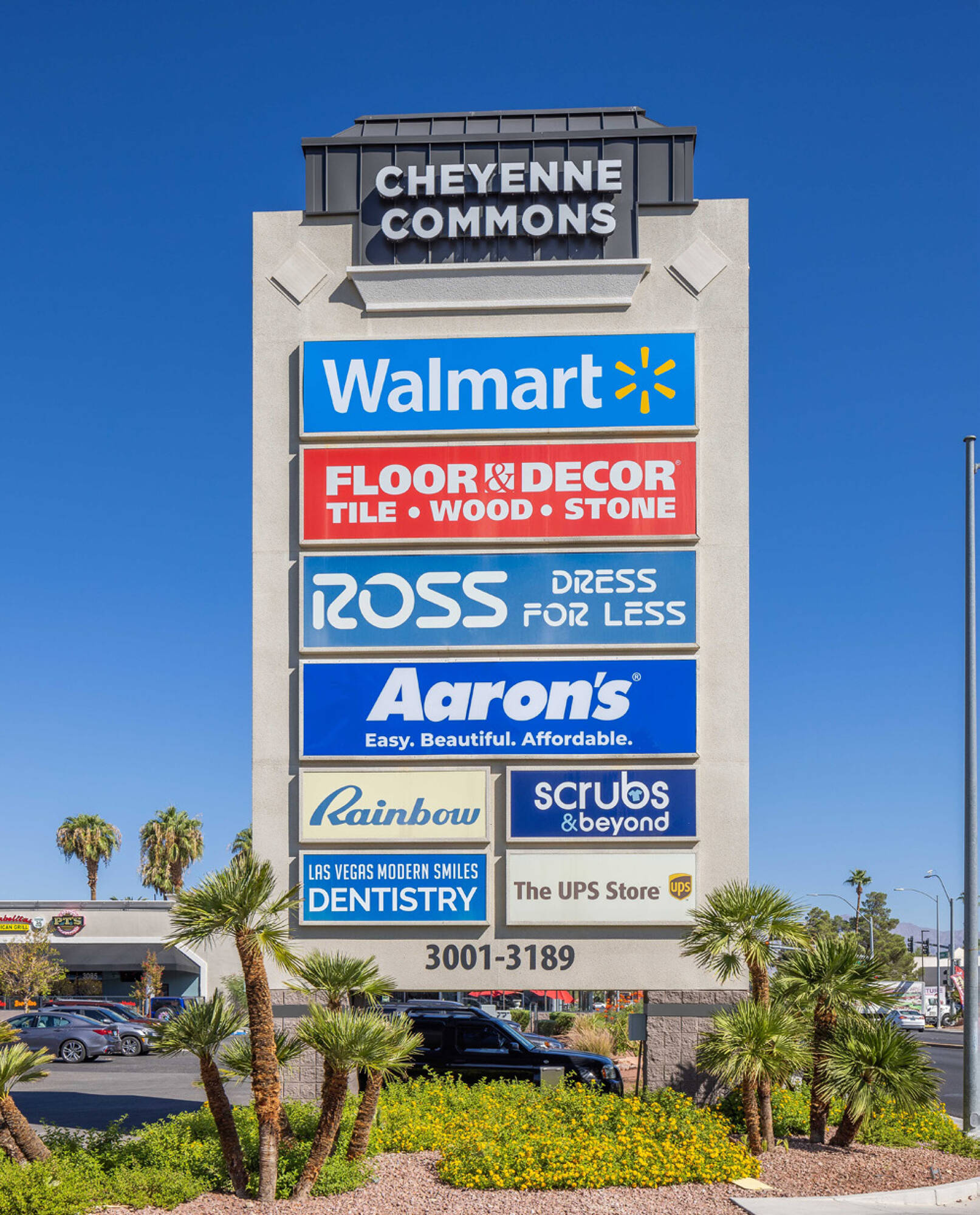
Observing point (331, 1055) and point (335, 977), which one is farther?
point (335, 977)

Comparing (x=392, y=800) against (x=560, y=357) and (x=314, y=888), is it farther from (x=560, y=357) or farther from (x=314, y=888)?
(x=560, y=357)

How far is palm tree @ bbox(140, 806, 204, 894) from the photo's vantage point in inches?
2489

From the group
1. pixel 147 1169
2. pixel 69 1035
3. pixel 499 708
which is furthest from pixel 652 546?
pixel 69 1035

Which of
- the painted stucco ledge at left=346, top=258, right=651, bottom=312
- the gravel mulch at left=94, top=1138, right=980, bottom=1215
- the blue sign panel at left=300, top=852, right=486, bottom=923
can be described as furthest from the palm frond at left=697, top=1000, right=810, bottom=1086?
the painted stucco ledge at left=346, top=258, right=651, bottom=312

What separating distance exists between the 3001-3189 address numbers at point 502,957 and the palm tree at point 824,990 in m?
3.17

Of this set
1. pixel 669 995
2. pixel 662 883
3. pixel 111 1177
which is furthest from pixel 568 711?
pixel 111 1177

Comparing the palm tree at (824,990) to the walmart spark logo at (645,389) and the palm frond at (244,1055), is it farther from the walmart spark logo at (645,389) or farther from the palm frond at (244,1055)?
the walmart spark logo at (645,389)

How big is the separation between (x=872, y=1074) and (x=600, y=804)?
5.04 metres

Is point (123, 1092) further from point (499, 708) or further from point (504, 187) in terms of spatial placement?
point (504, 187)

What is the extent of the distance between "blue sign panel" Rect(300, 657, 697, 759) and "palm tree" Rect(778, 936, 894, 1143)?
133 inches

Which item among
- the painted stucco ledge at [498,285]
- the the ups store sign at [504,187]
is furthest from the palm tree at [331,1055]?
the the ups store sign at [504,187]

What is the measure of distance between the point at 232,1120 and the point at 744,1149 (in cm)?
658

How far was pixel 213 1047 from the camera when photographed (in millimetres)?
12383

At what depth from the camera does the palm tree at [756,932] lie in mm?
14852
